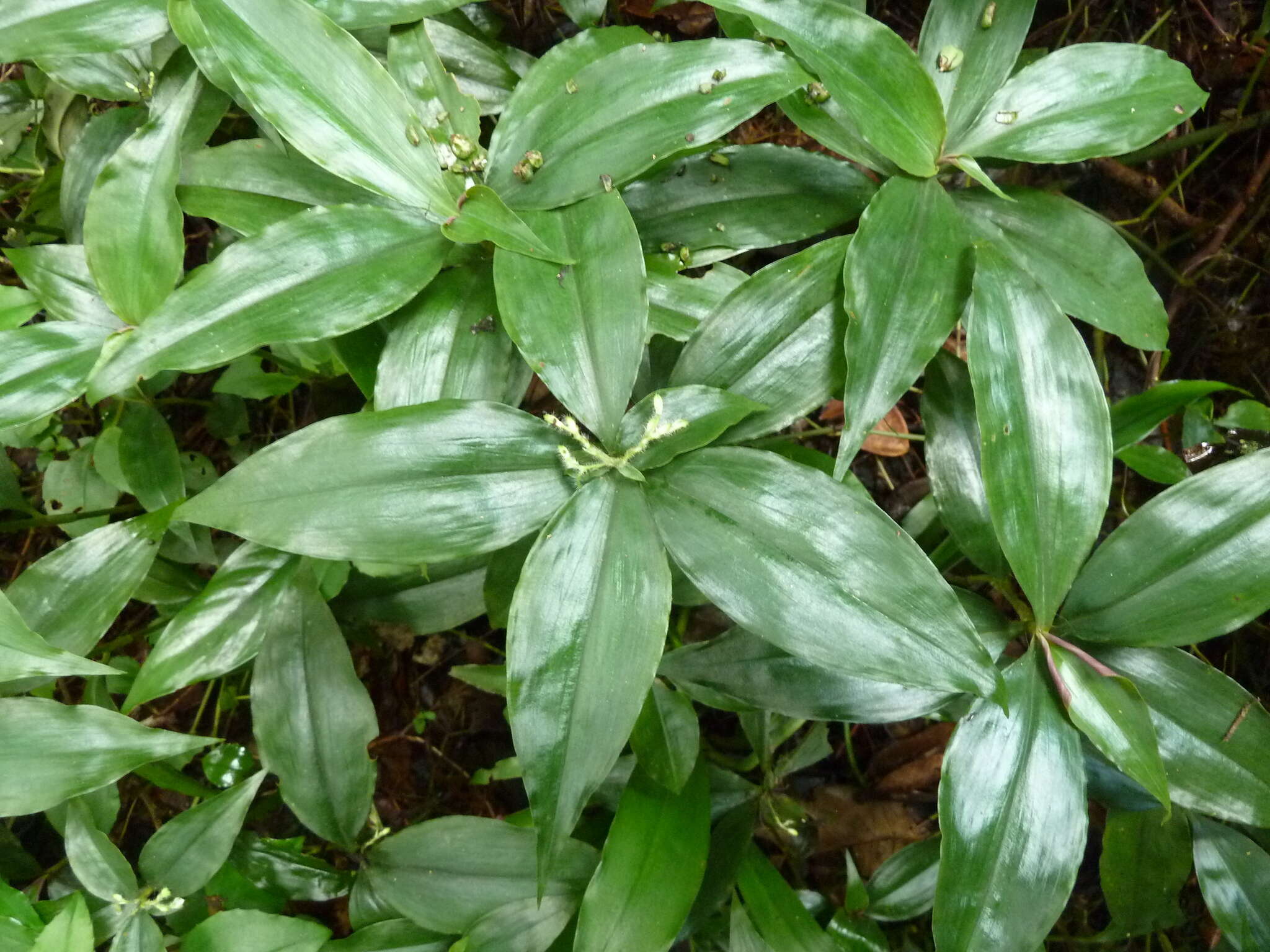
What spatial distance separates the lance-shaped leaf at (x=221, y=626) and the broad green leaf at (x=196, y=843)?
17 centimetres

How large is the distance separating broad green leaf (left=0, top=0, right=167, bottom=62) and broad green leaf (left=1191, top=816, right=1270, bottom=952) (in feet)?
5.72

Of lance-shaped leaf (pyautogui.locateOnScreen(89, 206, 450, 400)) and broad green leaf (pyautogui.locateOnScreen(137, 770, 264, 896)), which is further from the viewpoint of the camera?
broad green leaf (pyautogui.locateOnScreen(137, 770, 264, 896))

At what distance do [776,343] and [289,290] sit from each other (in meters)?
0.55

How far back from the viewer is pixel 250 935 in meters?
1.02

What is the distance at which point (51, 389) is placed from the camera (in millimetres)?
1009

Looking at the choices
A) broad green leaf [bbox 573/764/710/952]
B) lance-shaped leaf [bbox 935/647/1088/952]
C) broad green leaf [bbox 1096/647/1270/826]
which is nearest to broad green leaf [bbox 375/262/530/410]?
broad green leaf [bbox 573/764/710/952]

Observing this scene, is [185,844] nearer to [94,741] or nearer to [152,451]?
[94,741]

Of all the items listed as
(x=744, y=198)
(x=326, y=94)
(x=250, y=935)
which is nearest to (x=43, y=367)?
(x=326, y=94)

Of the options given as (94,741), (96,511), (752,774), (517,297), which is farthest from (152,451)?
(752,774)

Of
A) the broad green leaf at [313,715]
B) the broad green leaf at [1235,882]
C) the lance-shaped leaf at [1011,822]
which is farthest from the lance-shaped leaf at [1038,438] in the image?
the broad green leaf at [313,715]

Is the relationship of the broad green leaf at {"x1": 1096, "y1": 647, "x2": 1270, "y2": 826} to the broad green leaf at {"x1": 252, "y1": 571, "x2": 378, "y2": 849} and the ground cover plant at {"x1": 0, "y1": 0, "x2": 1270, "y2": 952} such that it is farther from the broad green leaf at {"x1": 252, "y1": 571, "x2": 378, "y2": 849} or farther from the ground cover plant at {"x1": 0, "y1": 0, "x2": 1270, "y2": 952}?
the broad green leaf at {"x1": 252, "y1": 571, "x2": 378, "y2": 849}

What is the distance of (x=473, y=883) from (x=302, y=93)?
1023 mm

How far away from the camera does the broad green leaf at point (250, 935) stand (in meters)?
1.01

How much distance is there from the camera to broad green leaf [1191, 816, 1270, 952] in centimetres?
104
